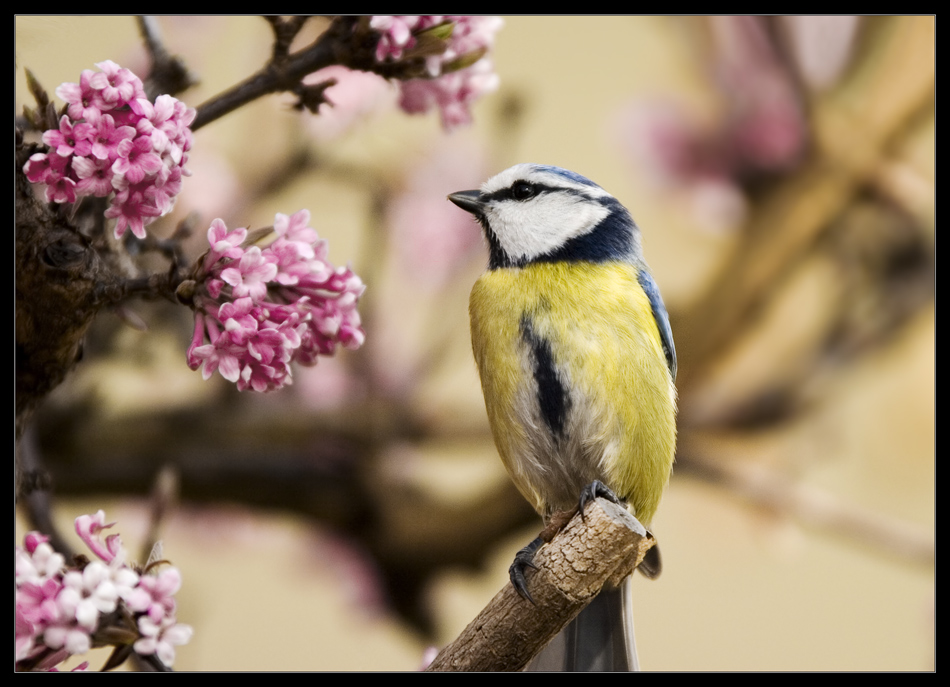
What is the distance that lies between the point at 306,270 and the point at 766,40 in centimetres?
102

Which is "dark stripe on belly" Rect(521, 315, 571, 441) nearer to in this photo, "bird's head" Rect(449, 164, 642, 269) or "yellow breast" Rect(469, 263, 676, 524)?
"yellow breast" Rect(469, 263, 676, 524)

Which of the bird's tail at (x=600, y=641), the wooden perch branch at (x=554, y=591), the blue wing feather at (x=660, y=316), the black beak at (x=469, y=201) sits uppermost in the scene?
the black beak at (x=469, y=201)

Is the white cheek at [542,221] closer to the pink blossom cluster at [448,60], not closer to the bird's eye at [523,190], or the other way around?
the bird's eye at [523,190]

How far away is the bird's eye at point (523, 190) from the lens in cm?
93

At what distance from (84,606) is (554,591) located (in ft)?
1.21

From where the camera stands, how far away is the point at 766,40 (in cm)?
141

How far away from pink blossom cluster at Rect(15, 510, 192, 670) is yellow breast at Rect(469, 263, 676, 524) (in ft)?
1.20

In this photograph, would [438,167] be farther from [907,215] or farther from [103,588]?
[103,588]

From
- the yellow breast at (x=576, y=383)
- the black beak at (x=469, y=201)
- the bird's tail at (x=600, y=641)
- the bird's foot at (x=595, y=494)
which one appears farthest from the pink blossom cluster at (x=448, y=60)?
the bird's tail at (x=600, y=641)

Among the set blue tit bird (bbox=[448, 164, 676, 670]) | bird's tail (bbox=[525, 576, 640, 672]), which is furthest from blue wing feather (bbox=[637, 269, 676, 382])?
bird's tail (bbox=[525, 576, 640, 672])

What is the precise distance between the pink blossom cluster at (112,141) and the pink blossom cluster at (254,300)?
0.06 meters

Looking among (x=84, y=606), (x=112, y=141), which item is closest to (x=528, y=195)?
(x=112, y=141)

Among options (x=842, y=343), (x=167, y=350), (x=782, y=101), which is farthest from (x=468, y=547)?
(x=782, y=101)

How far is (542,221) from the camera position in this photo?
925 mm
